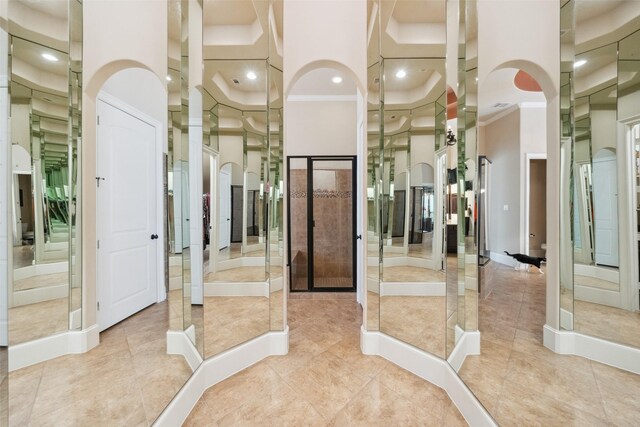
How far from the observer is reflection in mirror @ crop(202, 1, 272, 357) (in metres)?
1.58

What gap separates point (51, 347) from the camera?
79 centimetres

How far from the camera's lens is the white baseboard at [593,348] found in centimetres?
84

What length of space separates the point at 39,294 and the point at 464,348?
6.82 feet

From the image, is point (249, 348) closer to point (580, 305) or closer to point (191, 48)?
point (580, 305)

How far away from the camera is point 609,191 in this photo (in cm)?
91

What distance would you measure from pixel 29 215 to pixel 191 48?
4.37 feet

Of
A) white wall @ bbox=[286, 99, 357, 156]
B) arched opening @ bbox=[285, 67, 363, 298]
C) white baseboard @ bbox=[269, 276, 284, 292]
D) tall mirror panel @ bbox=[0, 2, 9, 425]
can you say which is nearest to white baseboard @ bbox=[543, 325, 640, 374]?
white baseboard @ bbox=[269, 276, 284, 292]

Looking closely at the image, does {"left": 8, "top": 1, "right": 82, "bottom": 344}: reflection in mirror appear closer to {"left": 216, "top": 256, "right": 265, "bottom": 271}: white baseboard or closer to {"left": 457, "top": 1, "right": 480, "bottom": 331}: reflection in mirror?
{"left": 216, "top": 256, "right": 265, "bottom": 271}: white baseboard

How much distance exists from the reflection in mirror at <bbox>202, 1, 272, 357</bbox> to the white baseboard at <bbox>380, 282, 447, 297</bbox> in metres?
0.99

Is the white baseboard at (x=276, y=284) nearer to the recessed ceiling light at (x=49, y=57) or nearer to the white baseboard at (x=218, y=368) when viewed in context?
the white baseboard at (x=218, y=368)

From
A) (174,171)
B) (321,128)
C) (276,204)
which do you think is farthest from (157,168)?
(321,128)

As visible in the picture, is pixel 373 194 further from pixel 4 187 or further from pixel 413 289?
pixel 4 187

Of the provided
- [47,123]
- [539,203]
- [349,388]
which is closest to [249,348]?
[349,388]

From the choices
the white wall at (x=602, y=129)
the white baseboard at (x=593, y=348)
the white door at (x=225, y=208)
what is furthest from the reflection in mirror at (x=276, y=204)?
the white wall at (x=602, y=129)
